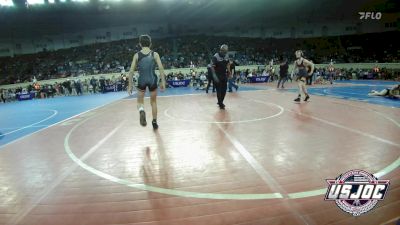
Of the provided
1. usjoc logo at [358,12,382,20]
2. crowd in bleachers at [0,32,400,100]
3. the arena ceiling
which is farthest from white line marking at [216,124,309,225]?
usjoc logo at [358,12,382,20]

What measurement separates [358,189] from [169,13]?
42.7m

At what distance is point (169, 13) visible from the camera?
4250cm

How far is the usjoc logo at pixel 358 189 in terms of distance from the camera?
284 centimetres

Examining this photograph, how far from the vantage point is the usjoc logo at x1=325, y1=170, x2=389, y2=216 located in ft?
9.32

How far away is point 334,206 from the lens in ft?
11.0

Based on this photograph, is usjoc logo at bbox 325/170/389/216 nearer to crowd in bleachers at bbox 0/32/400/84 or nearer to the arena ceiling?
crowd in bleachers at bbox 0/32/400/84

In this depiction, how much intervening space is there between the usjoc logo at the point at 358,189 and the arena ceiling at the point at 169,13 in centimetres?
3601

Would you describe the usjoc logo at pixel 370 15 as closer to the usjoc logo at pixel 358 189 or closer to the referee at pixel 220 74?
the referee at pixel 220 74

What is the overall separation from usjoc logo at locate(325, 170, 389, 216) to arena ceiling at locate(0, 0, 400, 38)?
118ft

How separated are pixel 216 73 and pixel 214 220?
27.9 feet

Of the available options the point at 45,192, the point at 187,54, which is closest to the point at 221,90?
the point at 45,192

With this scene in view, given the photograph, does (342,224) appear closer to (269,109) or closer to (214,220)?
(214,220)

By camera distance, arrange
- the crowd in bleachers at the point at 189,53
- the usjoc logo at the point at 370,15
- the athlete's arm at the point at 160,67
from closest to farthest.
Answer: the athlete's arm at the point at 160,67 < the crowd in bleachers at the point at 189,53 < the usjoc logo at the point at 370,15

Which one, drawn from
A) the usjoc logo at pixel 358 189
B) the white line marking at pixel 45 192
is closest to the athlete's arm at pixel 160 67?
the white line marking at pixel 45 192
